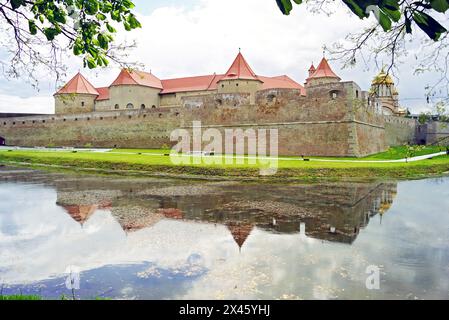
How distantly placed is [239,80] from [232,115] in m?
5.78

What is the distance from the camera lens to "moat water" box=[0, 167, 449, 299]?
4488 mm

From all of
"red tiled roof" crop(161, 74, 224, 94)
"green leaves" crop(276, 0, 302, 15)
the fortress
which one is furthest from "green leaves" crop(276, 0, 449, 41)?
"red tiled roof" crop(161, 74, 224, 94)

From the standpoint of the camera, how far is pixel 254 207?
941cm

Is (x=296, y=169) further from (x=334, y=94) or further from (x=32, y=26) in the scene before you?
(x=32, y=26)

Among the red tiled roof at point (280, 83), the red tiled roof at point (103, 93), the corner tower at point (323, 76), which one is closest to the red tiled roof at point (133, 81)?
the red tiled roof at point (103, 93)

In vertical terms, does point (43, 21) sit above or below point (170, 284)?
above

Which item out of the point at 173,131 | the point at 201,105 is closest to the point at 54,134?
the point at 173,131

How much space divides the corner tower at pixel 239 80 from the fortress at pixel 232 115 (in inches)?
3.0

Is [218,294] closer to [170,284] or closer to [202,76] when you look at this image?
[170,284]

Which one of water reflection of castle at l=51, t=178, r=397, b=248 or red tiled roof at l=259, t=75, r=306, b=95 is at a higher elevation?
red tiled roof at l=259, t=75, r=306, b=95

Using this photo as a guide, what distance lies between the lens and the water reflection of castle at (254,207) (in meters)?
7.50

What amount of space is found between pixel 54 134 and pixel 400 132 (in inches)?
1268

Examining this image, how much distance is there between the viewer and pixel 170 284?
180 inches

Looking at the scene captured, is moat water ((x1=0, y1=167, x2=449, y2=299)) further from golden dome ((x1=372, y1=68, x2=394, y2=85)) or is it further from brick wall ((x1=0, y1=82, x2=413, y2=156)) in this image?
brick wall ((x1=0, y1=82, x2=413, y2=156))
